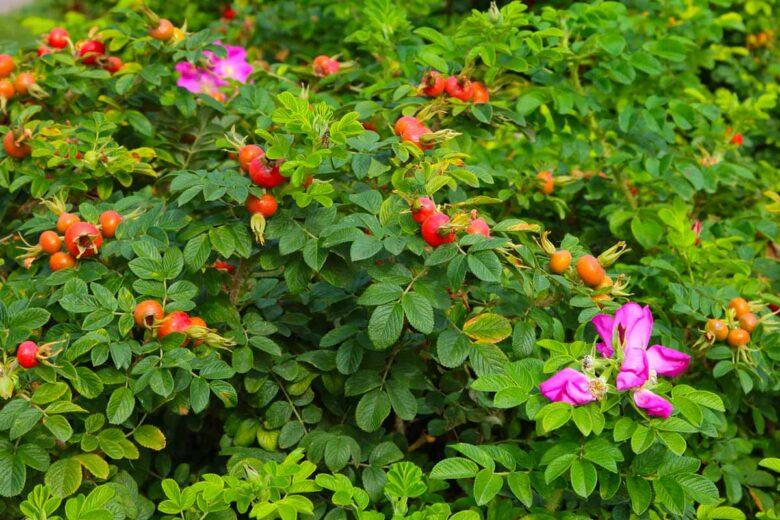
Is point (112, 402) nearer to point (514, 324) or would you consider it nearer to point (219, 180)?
point (219, 180)

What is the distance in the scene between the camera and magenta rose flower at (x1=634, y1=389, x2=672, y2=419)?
48.3 inches

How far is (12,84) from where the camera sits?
1878mm

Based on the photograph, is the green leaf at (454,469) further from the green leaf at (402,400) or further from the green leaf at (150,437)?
the green leaf at (150,437)

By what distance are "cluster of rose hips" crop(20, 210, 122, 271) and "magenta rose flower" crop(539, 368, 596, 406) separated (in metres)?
0.78

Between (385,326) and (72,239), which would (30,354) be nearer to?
(72,239)

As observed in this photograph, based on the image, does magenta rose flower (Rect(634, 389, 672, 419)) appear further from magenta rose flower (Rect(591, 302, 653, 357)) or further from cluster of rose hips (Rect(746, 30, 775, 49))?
cluster of rose hips (Rect(746, 30, 775, 49))

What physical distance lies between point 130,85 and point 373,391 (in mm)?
865

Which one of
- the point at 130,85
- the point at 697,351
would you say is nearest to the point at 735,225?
the point at 697,351

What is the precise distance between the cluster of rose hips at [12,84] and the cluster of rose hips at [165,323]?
2.28 feet

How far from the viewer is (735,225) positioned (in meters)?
2.13

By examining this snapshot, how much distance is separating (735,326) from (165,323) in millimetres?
999

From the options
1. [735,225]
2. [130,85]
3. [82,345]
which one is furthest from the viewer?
[735,225]

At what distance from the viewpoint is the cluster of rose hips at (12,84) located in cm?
185

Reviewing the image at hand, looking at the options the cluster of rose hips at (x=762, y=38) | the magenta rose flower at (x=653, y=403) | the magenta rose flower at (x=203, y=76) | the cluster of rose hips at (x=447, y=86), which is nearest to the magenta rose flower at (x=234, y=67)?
the magenta rose flower at (x=203, y=76)
